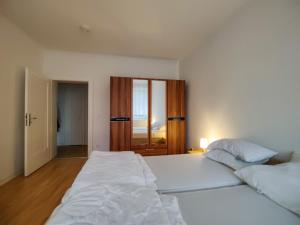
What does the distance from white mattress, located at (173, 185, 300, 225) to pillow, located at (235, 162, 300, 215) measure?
0.04m

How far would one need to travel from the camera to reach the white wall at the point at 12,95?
2.31 meters

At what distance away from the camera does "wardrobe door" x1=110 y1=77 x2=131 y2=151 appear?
10.2 ft

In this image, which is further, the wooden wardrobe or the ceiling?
the wooden wardrobe

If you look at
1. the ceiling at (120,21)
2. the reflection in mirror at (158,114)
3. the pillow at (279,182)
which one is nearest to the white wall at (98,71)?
the ceiling at (120,21)

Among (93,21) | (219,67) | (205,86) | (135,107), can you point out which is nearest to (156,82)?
(135,107)

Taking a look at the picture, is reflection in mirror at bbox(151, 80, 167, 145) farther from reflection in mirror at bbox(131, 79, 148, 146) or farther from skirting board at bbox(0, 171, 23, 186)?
skirting board at bbox(0, 171, 23, 186)

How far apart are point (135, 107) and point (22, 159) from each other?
2.17 metres

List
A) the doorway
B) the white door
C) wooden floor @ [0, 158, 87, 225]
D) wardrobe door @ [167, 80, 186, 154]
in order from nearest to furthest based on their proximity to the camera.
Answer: wooden floor @ [0, 158, 87, 225] → the white door → wardrobe door @ [167, 80, 186, 154] → the doorway

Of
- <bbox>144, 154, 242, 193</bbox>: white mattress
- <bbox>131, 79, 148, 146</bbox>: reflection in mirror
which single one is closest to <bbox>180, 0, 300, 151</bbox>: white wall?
<bbox>144, 154, 242, 193</bbox>: white mattress

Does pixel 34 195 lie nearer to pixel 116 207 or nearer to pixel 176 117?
pixel 116 207

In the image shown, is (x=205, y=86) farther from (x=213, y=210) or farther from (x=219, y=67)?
(x=213, y=210)

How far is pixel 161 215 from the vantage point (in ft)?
2.44

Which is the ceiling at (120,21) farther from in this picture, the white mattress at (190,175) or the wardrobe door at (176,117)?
the white mattress at (190,175)

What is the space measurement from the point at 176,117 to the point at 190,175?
2.04 metres
